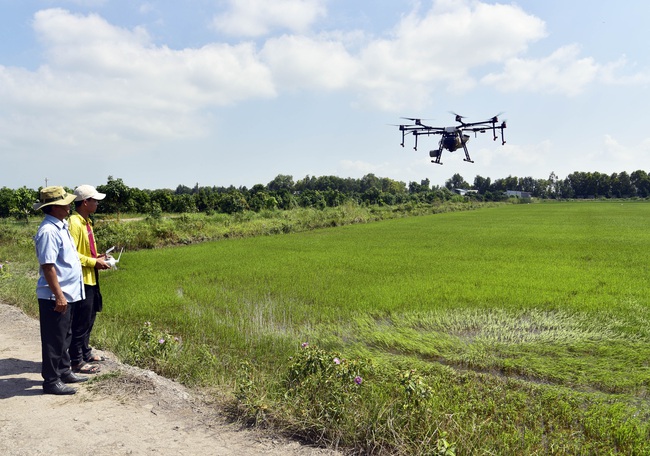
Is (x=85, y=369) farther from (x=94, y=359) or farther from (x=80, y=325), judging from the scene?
(x=80, y=325)

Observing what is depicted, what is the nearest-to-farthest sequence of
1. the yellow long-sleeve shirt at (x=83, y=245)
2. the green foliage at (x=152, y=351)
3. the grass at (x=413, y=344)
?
1. the grass at (x=413, y=344)
2. the yellow long-sleeve shirt at (x=83, y=245)
3. the green foliage at (x=152, y=351)

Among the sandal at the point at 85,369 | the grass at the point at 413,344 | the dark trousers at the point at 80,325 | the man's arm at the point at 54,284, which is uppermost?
the man's arm at the point at 54,284

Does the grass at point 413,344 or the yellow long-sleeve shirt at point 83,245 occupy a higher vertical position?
the yellow long-sleeve shirt at point 83,245

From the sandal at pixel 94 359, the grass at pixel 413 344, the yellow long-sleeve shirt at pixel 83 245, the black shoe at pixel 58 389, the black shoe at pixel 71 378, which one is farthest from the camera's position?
the sandal at pixel 94 359

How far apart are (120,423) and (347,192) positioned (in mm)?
68465

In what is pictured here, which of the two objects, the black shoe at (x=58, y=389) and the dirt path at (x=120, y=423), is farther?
the black shoe at (x=58, y=389)

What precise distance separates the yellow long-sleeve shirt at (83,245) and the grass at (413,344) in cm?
87

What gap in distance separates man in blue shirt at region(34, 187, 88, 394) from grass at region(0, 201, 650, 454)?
869 mm

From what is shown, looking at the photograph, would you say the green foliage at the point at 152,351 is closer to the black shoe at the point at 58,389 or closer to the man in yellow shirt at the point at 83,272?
the man in yellow shirt at the point at 83,272

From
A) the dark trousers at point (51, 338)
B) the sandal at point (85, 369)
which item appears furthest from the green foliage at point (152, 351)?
the dark trousers at point (51, 338)

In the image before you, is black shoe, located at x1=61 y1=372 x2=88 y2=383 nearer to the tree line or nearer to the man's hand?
the man's hand

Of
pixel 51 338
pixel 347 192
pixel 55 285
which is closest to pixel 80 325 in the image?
pixel 51 338

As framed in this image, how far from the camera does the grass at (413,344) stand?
2.72 meters

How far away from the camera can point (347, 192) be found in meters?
70.5
